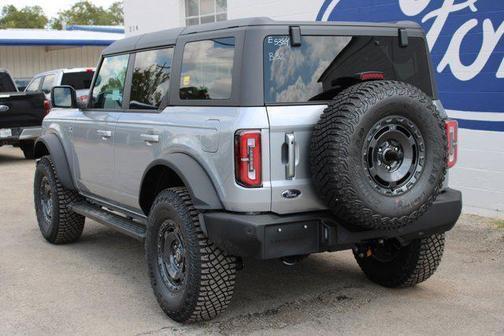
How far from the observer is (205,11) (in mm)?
11922

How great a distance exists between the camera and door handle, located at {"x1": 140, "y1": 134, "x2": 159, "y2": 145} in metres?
4.50

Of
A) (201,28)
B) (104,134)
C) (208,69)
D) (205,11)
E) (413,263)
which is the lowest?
(413,263)

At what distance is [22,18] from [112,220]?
8091 centimetres

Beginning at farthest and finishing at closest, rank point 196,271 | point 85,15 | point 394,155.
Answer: point 85,15, point 196,271, point 394,155

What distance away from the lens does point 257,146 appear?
3701 mm

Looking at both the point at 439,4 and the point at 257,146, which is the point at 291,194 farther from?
the point at 439,4

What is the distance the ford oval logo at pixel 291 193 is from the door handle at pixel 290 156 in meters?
0.08

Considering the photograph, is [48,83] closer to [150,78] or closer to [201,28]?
[150,78]

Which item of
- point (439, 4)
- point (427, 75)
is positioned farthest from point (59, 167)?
point (439, 4)

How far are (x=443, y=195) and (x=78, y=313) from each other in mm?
2658

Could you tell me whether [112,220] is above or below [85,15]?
below

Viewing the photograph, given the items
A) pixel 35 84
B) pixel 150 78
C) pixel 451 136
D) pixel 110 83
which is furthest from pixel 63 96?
pixel 35 84

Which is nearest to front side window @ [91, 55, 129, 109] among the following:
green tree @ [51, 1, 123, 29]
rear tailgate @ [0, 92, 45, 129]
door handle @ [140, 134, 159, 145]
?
door handle @ [140, 134, 159, 145]

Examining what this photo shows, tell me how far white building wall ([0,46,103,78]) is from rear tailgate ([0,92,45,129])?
1656 centimetres
